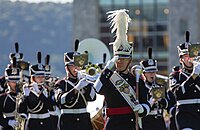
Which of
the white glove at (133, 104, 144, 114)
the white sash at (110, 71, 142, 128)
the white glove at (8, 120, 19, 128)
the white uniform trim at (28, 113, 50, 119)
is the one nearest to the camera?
the white glove at (133, 104, 144, 114)

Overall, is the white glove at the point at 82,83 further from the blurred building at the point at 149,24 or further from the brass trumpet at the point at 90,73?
the blurred building at the point at 149,24

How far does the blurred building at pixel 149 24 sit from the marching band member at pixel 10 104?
130 ft

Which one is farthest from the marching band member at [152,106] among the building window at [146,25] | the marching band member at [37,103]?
the building window at [146,25]

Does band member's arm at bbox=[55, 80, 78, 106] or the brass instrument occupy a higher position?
the brass instrument

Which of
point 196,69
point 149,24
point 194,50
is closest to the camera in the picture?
point 194,50

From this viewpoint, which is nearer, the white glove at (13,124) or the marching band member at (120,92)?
the marching band member at (120,92)

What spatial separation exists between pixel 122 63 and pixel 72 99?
2715 millimetres

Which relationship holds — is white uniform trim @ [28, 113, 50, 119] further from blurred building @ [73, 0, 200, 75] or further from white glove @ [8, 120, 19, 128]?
blurred building @ [73, 0, 200, 75]

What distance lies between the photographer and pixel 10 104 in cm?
1950

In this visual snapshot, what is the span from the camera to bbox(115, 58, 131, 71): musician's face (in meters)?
14.7

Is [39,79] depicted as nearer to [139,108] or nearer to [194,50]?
[194,50]

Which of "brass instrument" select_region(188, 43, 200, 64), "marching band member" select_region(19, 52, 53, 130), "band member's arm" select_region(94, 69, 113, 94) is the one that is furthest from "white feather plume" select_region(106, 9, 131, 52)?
"marching band member" select_region(19, 52, 53, 130)

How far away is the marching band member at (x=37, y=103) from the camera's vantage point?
18.5 m

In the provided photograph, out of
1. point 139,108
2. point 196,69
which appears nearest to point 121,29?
point 139,108
